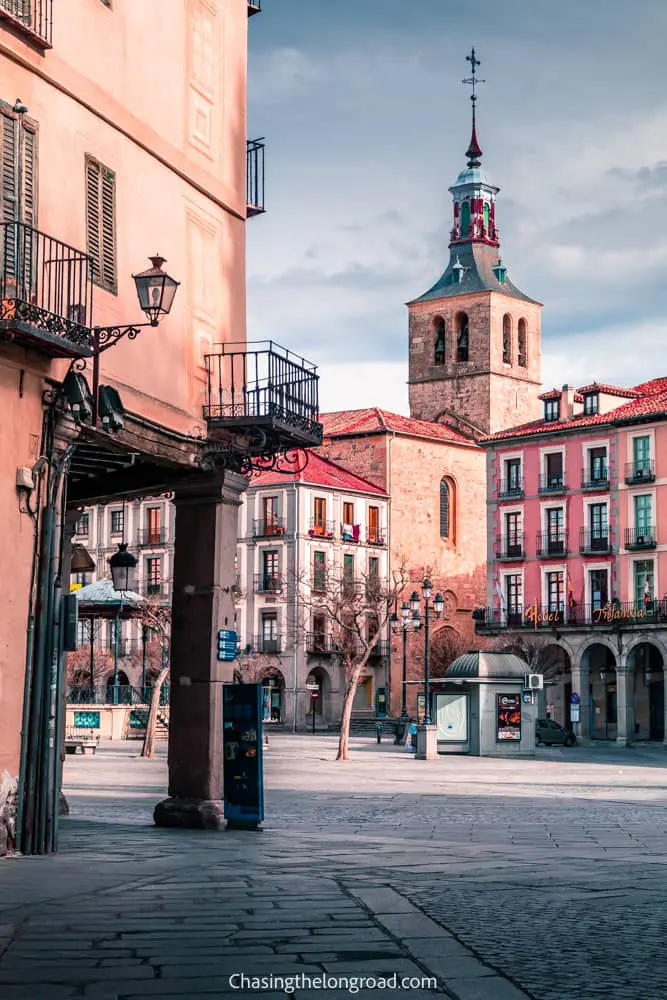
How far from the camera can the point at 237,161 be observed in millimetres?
19609

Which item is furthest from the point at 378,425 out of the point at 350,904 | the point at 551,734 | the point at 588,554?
the point at 350,904

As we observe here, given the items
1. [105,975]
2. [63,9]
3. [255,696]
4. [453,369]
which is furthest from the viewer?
[453,369]

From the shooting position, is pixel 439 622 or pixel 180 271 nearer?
pixel 180 271

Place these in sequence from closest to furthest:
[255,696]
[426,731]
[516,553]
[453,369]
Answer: [255,696], [426,731], [516,553], [453,369]

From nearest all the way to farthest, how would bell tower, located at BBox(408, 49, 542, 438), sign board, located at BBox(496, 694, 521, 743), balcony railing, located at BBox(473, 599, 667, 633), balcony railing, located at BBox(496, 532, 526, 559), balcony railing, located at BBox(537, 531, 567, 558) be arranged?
sign board, located at BBox(496, 694, 521, 743), balcony railing, located at BBox(473, 599, 667, 633), balcony railing, located at BBox(537, 531, 567, 558), balcony railing, located at BBox(496, 532, 526, 559), bell tower, located at BBox(408, 49, 542, 438)

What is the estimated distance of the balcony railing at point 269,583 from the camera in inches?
3157

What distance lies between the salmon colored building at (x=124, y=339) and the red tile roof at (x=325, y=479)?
5996 cm

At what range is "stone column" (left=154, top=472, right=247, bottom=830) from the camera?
18.1 metres

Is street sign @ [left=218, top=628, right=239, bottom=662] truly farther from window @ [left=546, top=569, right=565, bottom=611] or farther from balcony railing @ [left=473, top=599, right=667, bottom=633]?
window @ [left=546, top=569, right=565, bottom=611]

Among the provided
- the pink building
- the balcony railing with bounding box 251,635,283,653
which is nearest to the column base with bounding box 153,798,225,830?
the pink building

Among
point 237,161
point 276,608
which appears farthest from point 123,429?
point 276,608

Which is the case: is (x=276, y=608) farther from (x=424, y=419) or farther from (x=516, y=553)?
(x=424, y=419)

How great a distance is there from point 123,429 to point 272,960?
26.8 ft

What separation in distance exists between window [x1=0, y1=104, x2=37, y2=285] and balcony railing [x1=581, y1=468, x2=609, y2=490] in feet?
184
